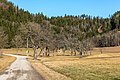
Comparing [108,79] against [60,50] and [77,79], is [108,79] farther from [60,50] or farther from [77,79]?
[60,50]

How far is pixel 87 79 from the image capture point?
973 inches

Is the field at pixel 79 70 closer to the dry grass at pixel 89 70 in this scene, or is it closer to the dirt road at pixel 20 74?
the dry grass at pixel 89 70

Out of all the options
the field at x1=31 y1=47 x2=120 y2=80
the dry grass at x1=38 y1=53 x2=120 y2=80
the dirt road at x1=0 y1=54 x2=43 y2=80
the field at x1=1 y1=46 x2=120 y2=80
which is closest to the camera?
the dirt road at x1=0 y1=54 x2=43 y2=80

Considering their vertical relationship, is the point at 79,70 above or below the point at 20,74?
above

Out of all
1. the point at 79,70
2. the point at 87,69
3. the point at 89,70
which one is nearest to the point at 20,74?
the point at 79,70

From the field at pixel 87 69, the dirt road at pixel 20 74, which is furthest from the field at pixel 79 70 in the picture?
the dirt road at pixel 20 74

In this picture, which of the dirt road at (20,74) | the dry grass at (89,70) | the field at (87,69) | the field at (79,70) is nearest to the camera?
the dirt road at (20,74)

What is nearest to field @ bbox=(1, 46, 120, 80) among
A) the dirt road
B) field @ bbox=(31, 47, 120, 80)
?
field @ bbox=(31, 47, 120, 80)

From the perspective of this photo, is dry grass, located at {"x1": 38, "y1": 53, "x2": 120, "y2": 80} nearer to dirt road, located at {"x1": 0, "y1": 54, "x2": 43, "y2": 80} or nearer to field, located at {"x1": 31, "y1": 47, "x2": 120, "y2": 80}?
field, located at {"x1": 31, "y1": 47, "x2": 120, "y2": 80}

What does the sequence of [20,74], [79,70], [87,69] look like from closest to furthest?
[20,74] < [79,70] < [87,69]

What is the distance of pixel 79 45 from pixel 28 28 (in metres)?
54.5

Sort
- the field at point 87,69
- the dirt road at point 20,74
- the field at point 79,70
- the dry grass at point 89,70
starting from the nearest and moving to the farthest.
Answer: the dirt road at point 20,74
the field at point 79,70
the dry grass at point 89,70
the field at point 87,69

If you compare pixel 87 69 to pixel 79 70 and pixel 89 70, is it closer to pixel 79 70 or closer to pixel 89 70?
pixel 89 70

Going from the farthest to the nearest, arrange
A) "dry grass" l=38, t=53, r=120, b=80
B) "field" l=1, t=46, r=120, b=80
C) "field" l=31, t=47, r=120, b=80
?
"field" l=31, t=47, r=120, b=80, "dry grass" l=38, t=53, r=120, b=80, "field" l=1, t=46, r=120, b=80
